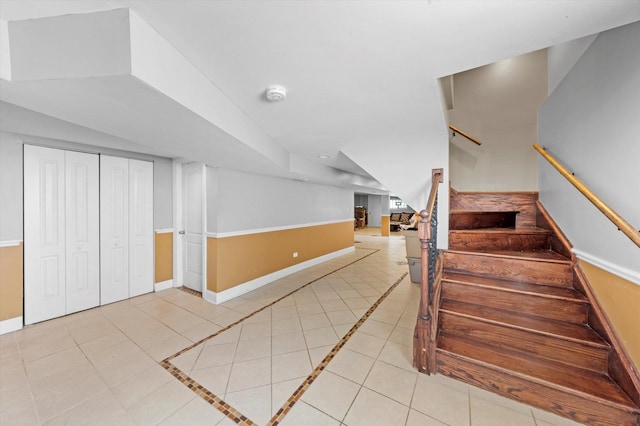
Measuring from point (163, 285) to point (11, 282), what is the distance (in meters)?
1.58

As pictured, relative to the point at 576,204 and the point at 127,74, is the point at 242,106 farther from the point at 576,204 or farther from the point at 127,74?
the point at 576,204

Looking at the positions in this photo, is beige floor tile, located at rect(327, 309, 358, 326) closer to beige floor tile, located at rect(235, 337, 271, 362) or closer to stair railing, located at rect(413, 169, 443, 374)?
beige floor tile, located at rect(235, 337, 271, 362)

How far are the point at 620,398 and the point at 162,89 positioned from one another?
10.1ft

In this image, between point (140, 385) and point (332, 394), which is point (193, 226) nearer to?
point (140, 385)

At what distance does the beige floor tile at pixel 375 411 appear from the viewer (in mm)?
1433

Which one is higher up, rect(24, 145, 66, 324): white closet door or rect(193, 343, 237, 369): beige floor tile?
rect(24, 145, 66, 324): white closet door

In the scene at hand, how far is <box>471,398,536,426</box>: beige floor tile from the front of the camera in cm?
139

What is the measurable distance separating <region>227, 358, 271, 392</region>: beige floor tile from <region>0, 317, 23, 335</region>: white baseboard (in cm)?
275

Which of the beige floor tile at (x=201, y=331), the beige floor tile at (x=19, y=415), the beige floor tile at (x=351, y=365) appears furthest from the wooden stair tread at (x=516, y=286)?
the beige floor tile at (x=19, y=415)

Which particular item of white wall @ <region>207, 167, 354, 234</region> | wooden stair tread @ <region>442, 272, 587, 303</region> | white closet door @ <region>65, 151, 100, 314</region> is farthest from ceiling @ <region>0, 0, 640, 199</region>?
wooden stair tread @ <region>442, 272, 587, 303</region>

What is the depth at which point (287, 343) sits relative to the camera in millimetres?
2289

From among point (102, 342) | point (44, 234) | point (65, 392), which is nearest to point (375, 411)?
point (65, 392)

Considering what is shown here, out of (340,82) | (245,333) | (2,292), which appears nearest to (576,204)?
(340,82)

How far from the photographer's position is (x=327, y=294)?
357 centimetres
